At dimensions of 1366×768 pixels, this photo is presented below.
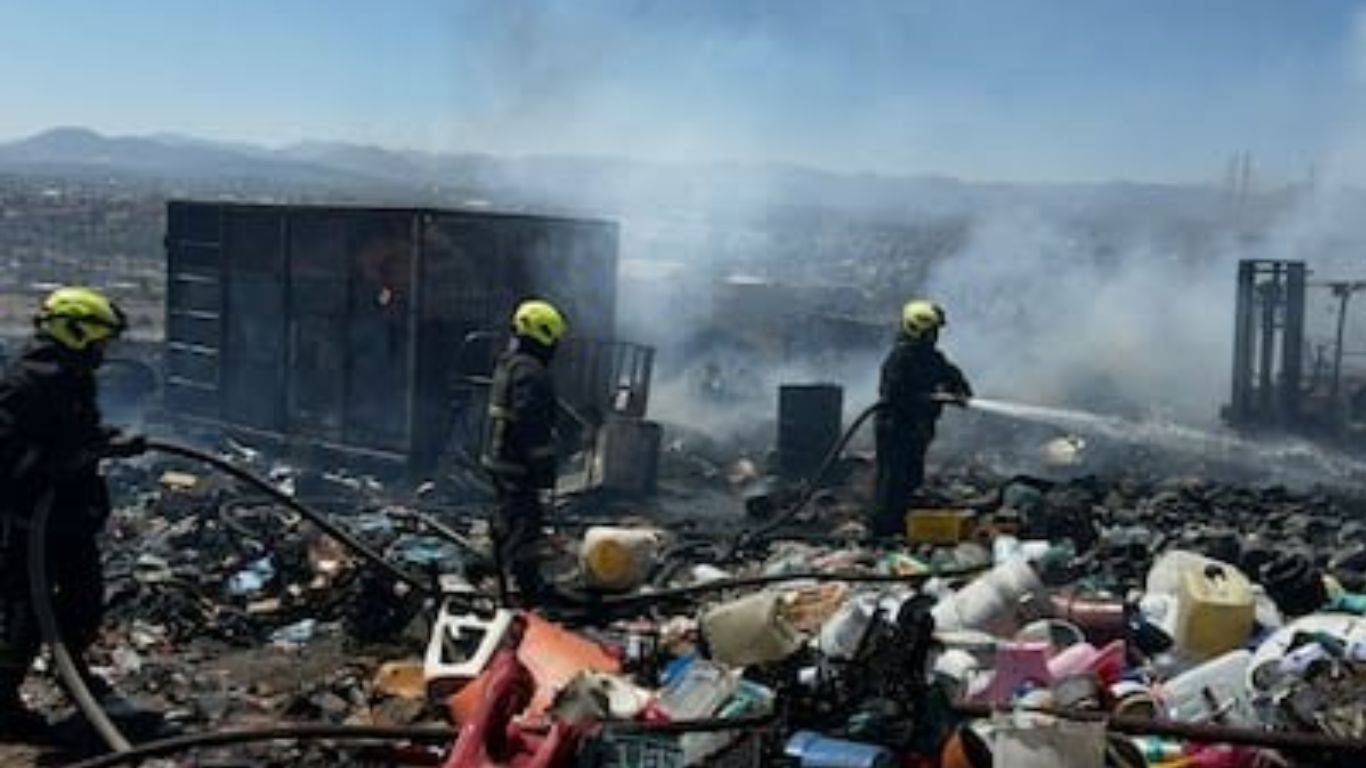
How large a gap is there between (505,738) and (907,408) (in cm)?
648

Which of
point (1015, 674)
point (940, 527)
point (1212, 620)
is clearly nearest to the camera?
point (1015, 674)

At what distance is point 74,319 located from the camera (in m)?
6.57

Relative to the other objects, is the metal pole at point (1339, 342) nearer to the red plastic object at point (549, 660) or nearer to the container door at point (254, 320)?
the container door at point (254, 320)

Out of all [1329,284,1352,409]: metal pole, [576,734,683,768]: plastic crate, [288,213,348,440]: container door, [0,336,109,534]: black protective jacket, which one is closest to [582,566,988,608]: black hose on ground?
[0,336,109,534]: black protective jacket

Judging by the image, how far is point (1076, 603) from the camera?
24.1 feet

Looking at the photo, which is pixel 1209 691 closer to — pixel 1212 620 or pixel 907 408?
pixel 1212 620

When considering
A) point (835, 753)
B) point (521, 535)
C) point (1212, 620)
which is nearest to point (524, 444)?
point (521, 535)

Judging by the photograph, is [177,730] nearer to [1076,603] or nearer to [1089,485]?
[1076,603]

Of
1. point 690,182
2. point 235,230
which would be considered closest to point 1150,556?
point 235,230

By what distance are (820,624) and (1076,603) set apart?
1.26 meters

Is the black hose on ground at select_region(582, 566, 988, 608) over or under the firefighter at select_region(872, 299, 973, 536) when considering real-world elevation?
under

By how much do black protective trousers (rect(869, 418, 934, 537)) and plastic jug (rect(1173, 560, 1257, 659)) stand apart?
13.2 ft

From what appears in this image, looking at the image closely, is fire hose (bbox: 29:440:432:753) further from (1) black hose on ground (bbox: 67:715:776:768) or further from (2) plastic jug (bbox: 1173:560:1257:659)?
(2) plastic jug (bbox: 1173:560:1257:659)

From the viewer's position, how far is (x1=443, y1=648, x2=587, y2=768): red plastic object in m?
4.82
